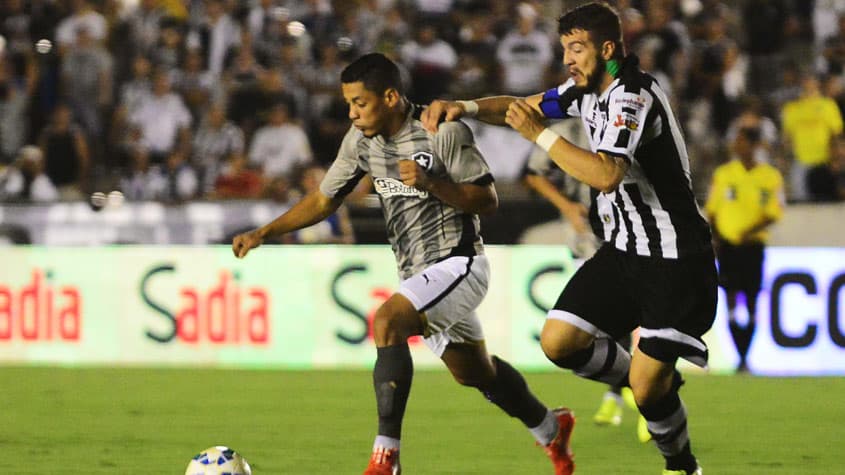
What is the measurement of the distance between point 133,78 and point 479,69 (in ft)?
12.1

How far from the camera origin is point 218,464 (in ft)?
19.5

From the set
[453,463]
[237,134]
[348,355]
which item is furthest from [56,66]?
[453,463]

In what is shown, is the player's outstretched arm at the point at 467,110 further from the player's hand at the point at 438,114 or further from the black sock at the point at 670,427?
the black sock at the point at 670,427

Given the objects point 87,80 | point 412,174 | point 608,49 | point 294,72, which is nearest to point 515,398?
point 412,174

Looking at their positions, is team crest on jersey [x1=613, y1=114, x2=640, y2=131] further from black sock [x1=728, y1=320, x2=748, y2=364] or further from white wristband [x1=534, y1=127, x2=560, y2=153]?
black sock [x1=728, y1=320, x2=748, y2=364]

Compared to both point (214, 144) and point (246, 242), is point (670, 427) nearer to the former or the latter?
point (246, 242)

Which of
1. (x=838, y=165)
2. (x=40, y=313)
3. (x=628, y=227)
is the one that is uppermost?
(x=628, y=227)

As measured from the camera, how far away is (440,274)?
664 centimetres

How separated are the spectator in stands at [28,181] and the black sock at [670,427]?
374 inches

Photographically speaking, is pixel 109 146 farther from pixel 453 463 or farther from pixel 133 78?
pixel 453 463

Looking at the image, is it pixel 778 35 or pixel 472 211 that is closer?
pixel 472 211

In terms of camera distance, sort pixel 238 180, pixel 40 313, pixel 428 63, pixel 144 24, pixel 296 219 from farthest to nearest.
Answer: pixel 144 24
pixel 428 63
pixel 238 180
pixel 40 313
pixel 296 219

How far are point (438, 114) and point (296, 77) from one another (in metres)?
9.37

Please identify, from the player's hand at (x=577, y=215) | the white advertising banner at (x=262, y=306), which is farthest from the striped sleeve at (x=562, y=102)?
the white advertising banner at (x=262, y=306)
